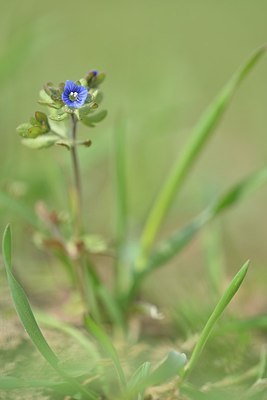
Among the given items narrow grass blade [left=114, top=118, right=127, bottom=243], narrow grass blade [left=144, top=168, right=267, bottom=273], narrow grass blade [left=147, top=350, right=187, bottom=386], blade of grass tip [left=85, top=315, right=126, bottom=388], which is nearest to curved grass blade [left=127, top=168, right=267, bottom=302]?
narrow grass blade [left=144, top=168, right=267, bottom=273]

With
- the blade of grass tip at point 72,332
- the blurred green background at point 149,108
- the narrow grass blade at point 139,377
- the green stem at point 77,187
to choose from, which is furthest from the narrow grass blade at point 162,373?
the blurred green background at point 149,108

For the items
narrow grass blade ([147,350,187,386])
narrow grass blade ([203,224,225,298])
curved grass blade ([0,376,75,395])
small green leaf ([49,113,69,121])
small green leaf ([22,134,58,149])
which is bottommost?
narrow grass blade ([147,350,187,386])

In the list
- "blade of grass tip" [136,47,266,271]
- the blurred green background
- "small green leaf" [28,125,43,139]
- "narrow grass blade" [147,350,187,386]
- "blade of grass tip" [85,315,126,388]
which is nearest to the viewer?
"narrow grass blade" [147,350,187,386]

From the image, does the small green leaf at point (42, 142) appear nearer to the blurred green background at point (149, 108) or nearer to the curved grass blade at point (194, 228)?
the blurred green background at point (149, 108)

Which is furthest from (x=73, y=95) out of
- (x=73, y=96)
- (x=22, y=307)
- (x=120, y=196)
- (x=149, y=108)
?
(x=149, y=108)

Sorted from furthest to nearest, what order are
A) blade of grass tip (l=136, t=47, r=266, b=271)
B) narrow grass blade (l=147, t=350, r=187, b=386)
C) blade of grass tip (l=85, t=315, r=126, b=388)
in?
blade of grass tip (l=136, t=47, r=266, b=271) < blade of grass tip (l=85, t=315, r=126, b=388) < narrow grass blade (l=147, t=350, r=187, b=386)

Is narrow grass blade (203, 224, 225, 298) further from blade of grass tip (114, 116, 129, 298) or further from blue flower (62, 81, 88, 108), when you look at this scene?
blue flower (62, 81, 88, 108)

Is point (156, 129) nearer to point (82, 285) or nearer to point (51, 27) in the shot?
point (51, 27)
